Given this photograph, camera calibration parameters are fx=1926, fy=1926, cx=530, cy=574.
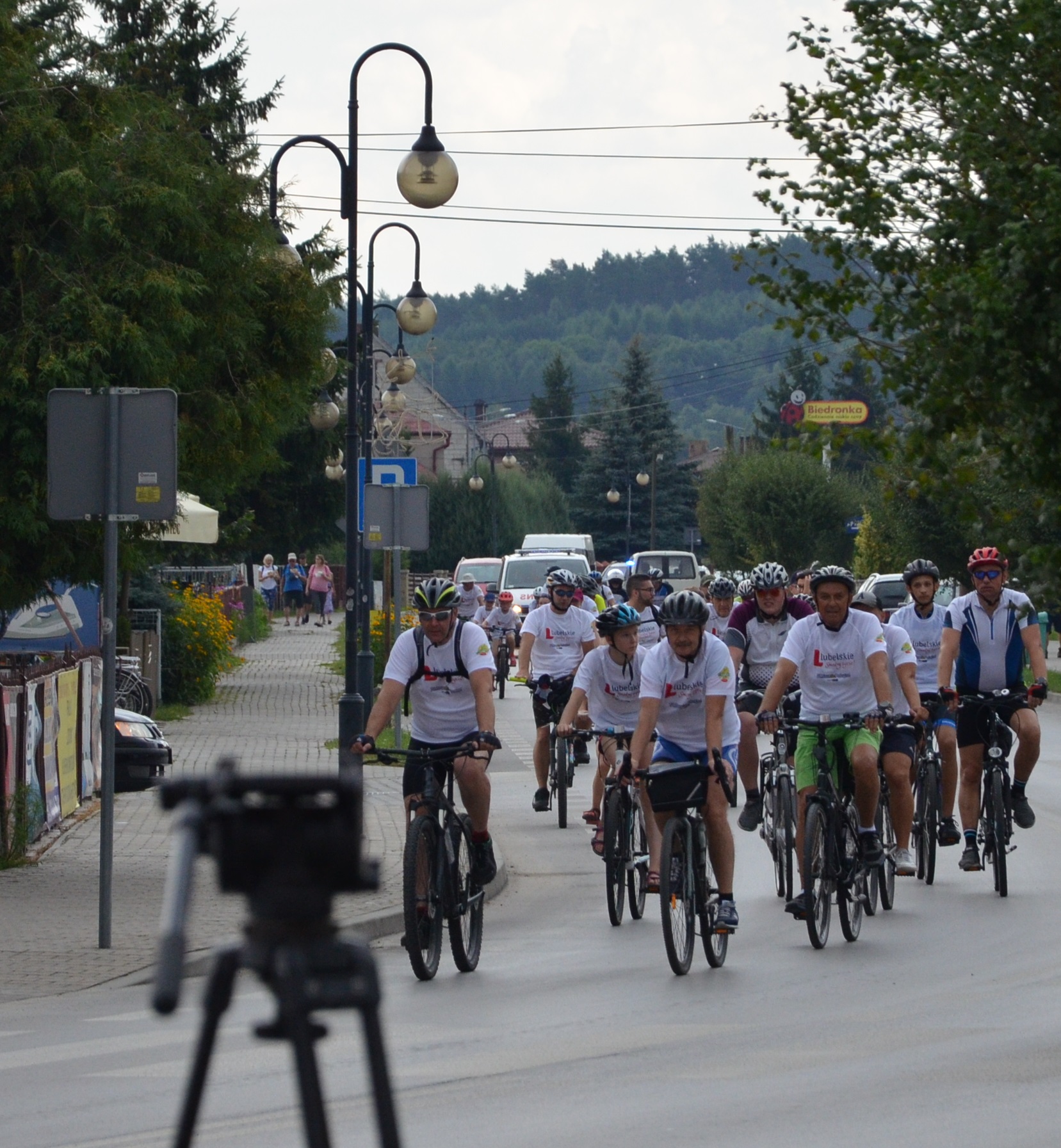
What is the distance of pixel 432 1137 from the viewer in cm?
564

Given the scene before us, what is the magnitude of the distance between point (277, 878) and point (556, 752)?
15021mm

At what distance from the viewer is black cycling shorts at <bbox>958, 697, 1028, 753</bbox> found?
463 inches

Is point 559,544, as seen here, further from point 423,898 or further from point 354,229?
point 423,898

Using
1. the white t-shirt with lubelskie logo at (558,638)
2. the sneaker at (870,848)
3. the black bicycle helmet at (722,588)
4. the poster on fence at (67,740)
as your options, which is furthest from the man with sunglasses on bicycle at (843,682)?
the poster on fence at (67,740)

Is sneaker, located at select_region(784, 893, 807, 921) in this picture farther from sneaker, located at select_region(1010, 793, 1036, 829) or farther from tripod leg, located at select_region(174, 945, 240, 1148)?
tripod leg, located at select_region(174, 945, 240, 1148)

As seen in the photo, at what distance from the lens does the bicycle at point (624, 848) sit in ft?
35.1

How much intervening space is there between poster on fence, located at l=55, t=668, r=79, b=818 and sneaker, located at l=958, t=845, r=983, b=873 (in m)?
6.83

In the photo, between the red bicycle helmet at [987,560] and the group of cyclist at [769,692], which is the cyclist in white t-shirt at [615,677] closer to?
the group of cyclist at [769,692]

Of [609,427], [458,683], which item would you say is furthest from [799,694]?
Answer: [609,427]

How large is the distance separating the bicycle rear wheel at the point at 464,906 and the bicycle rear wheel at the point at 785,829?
2.04 meters

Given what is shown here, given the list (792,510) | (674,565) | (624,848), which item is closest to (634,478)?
(792,510)

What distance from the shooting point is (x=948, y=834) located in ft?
40.2

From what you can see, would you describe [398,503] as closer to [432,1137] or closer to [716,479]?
[432,1137]

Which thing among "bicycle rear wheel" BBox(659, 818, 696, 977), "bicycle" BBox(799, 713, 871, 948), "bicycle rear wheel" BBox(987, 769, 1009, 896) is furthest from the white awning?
"bicycle rear wheel" BBox(659, 818, 696, 977)
